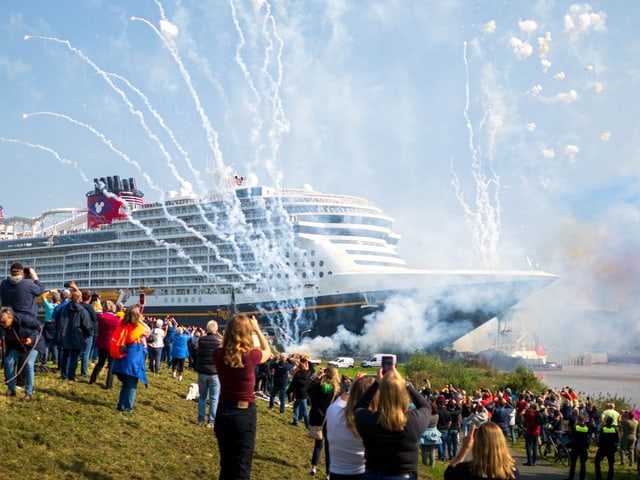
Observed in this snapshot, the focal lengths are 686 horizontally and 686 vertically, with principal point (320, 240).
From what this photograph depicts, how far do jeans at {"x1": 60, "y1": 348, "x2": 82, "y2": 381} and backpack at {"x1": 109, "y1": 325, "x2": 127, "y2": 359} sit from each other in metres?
2.00

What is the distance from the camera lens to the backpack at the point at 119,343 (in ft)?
35.2

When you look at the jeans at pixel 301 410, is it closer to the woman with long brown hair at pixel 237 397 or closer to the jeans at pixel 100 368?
the jeans at pixel 100 368

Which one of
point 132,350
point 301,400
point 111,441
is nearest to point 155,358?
point 301,400

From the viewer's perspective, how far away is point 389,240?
57.6 m

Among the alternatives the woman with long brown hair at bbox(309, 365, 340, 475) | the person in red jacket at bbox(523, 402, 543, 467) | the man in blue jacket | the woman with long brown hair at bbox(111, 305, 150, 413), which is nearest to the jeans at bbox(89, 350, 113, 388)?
the woman with long brown hair at bbox(111, 305, 150, 413)

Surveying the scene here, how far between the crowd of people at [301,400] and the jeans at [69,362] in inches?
1.1

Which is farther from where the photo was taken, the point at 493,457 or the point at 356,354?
the point at 356,354

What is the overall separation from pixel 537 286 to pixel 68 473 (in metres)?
45.5

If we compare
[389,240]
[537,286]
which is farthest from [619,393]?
[389,240]


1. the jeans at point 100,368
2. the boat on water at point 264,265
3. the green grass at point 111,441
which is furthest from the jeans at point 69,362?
the boat on water at point 264,265

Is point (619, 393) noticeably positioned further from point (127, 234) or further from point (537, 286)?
point (127, 234)

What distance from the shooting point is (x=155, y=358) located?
17.1m

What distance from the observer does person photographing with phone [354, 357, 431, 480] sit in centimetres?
507

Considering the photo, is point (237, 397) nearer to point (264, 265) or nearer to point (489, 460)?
point (489, 460)
